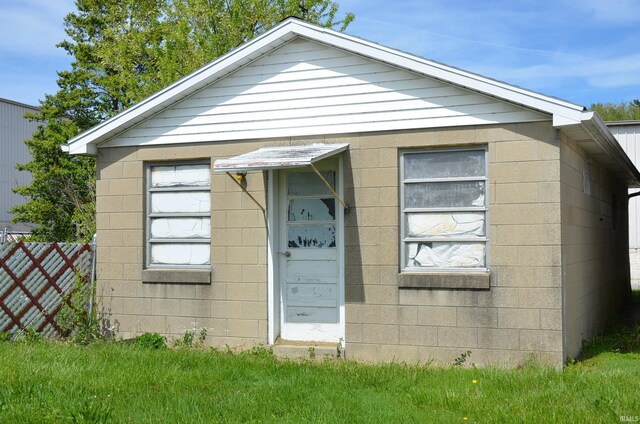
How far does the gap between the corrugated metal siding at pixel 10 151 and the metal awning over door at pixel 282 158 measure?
1019 inches

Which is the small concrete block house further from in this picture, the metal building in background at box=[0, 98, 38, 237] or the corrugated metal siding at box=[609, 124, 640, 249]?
the metal building in background at box=[0, 98, 38, 237]

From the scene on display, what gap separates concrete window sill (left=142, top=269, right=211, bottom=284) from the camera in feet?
32.8

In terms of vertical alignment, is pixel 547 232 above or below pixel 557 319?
above

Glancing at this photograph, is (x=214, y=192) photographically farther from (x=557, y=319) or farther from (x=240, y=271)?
(x=557, y=319)

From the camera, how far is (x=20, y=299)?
1042 centimetres

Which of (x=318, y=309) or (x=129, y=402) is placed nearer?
(x=129, y=402)

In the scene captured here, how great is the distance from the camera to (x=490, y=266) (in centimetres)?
863

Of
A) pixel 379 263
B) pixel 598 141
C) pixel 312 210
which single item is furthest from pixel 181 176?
pixel 598 141

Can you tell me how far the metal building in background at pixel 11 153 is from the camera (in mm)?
32344

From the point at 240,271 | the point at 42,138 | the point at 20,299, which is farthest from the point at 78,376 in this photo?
the point at 42,138

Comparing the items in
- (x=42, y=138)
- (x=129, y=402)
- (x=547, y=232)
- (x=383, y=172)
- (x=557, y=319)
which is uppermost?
(x=42, y=138)

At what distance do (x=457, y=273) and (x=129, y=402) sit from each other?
13.9 feet

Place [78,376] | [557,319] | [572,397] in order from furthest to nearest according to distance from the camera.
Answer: [557,319] < [78,376] < [572,397]

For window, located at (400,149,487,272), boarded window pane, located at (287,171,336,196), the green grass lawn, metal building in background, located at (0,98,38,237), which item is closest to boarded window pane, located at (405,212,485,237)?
window, located at (400,149,487,272)
